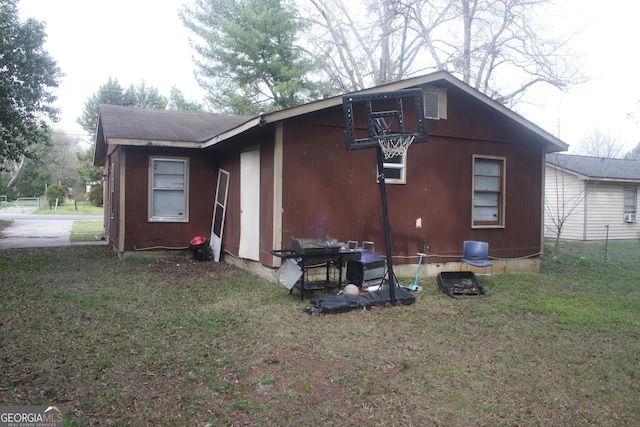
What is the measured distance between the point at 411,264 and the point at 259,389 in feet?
17.1

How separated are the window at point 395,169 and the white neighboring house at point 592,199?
10.4 m

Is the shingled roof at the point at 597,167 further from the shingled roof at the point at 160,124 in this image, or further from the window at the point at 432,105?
the shingled roof at the point at 160,124

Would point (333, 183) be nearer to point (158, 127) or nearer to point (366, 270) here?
point (366, 270)

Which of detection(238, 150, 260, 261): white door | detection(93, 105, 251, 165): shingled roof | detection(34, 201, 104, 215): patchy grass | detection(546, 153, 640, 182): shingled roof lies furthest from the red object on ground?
detection(34, 201, 104, 215): patchy grass

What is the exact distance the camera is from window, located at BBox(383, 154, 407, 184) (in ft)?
26.7

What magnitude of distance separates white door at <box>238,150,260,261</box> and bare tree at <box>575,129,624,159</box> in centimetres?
2859

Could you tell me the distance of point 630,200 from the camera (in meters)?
18.2

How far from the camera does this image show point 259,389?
3.53 metres

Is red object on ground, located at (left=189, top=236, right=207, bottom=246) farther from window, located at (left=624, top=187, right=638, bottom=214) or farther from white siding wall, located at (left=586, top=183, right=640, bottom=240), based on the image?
window, located at (left=624, top=187, right=638, bottom=214)

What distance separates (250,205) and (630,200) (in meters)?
16.8

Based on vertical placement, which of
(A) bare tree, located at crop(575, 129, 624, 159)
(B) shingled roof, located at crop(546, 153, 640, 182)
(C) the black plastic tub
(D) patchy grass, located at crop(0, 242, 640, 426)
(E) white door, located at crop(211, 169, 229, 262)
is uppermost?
(A) bare tree, located at crop(575, 129, 624, 159)

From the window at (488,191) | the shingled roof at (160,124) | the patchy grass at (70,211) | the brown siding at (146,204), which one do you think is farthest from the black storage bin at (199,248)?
the patchy grass at (70,211)

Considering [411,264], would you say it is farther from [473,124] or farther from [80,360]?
[80,360]

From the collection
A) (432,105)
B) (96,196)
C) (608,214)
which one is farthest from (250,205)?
(96,196)
